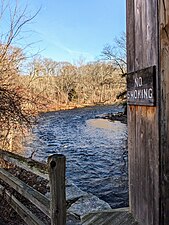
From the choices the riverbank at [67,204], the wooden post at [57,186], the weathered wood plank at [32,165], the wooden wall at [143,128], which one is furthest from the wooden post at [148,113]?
the riverbank at [67,204]

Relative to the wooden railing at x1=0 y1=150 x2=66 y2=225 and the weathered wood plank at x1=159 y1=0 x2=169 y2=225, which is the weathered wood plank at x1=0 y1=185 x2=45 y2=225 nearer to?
the wooden railing at x1=0 y1=150 x2=66 y2=225

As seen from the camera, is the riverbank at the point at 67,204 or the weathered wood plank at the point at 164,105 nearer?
the weathered wood plank at the point at 164,105

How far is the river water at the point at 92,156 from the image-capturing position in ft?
25.6

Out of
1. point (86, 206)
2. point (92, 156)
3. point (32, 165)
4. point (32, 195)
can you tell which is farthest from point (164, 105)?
point (92, 156)

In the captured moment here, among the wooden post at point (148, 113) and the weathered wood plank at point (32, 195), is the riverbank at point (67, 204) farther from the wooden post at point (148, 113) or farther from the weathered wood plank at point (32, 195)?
the wooden post at point (148, 113)

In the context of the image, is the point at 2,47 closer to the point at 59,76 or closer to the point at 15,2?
the point at 15,2

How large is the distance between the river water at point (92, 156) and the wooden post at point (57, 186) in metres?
4.37

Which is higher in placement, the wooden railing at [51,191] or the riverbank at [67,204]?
the wooden railing at [51,191]

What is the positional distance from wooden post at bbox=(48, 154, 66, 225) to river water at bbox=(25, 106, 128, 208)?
4.37 metres

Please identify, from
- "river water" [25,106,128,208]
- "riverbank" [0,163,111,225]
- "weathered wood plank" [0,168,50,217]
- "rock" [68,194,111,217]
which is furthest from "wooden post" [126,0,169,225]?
"river water" [25,106,128,208]

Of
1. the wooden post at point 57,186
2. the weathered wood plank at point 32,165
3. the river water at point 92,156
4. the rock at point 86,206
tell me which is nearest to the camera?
the wooden post at point 57,186

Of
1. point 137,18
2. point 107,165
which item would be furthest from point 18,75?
point 137,18

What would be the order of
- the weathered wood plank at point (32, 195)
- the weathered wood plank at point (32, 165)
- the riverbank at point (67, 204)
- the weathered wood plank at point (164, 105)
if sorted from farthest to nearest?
the riverbank at point (67, 204)
the weathered wood plank at point (32, 165)
the weathered wood plank at point (32, 195)
the weathered wood plank at point (164, 105)

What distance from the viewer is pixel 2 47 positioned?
26.5 ft
